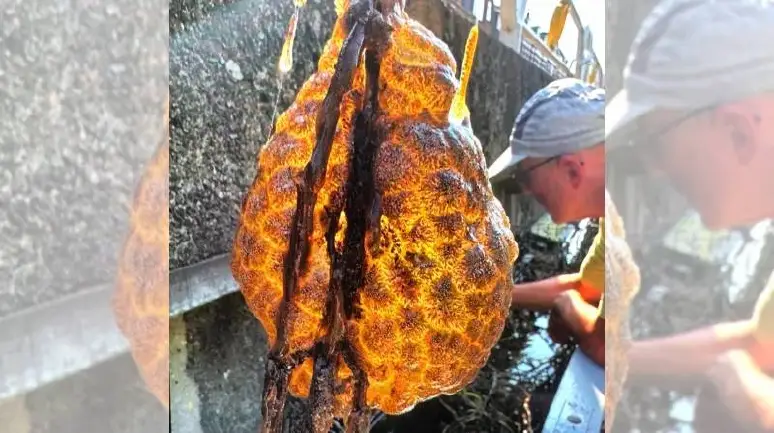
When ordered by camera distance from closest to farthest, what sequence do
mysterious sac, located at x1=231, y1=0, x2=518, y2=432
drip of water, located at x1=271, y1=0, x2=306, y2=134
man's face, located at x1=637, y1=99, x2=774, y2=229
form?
mysterious sac, located at x1=231, y1=0, x2=518, y2=432 < man's face, located at x1=637, y1=99, x2=774, y2=229 < drip of water, located at x1=271, y1=0, x2=306, y2=134

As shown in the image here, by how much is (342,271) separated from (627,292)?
0.37 metres

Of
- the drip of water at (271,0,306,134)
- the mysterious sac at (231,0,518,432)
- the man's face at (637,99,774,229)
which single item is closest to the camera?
the mysterious sac at (231,0,518,432)

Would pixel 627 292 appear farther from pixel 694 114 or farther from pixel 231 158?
pixel 231 158

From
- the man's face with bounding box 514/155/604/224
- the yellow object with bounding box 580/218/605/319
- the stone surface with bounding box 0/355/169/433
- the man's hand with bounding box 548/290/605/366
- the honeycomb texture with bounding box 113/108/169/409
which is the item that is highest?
the man's face with bounding box 514/155/604/224

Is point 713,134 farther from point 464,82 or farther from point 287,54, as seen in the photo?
point 287,54

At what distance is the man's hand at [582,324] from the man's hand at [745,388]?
0.13 m

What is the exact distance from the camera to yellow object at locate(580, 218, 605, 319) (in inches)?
37.4

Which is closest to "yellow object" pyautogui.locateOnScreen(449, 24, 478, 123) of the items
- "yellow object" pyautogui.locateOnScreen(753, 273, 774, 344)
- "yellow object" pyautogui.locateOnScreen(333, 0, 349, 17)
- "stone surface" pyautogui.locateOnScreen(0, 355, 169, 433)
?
"yellow object" pyautogui.locateOnScreen(333, 0, 349, 17)

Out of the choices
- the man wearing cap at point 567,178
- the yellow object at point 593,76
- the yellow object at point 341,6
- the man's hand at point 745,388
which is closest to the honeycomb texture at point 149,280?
the yellow object at point 341,6

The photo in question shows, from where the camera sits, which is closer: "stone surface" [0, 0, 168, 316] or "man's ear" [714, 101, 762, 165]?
"man's ear" [714, 101, 762, 165]

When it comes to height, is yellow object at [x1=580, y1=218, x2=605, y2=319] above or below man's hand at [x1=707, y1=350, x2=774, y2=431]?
above

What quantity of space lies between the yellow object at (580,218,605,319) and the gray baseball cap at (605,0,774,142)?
13 cm

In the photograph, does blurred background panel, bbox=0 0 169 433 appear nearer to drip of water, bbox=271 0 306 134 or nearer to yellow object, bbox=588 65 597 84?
drip of water, bbox=271 0 306 134

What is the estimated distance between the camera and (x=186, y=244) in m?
1.09
